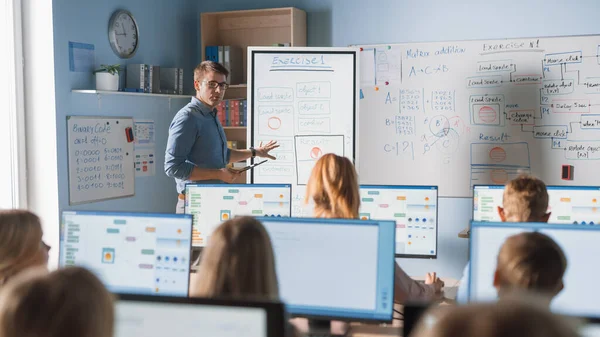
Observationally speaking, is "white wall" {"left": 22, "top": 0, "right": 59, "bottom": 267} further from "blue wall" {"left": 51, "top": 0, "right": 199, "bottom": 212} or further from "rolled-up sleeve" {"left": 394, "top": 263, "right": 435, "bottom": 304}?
"rolled-up sleeve" {"left": 394, "top": 263, "right": 435, "bottom": 304}

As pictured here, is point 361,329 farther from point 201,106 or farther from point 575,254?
point 201,106

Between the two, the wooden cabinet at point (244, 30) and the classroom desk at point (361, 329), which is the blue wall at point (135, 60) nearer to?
the wooden cabinet at point (244, 30)

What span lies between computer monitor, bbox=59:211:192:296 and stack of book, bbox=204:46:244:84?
10.6ft

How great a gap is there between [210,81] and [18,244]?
2246mm

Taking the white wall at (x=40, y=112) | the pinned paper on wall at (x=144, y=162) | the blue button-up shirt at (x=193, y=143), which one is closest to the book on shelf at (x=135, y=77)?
the pinned paper on wall at (x=144, y=162)

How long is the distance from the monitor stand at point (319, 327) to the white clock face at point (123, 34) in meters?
3.28

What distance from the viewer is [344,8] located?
532 cm

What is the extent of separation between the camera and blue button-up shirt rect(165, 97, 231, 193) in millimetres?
3916

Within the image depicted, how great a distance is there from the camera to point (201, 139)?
4.09m

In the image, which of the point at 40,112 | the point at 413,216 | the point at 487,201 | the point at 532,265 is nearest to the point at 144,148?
the point at 40,112

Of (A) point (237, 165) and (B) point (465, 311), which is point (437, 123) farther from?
(B) point (465, 311)

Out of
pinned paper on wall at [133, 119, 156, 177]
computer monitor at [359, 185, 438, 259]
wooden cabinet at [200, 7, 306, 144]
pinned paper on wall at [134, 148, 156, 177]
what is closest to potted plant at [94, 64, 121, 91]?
pinned paper on wall at [133, 119, 156, 177]

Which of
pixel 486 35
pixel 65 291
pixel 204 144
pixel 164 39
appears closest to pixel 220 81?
pixel 204 144

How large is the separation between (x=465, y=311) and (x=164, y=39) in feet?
16.6
